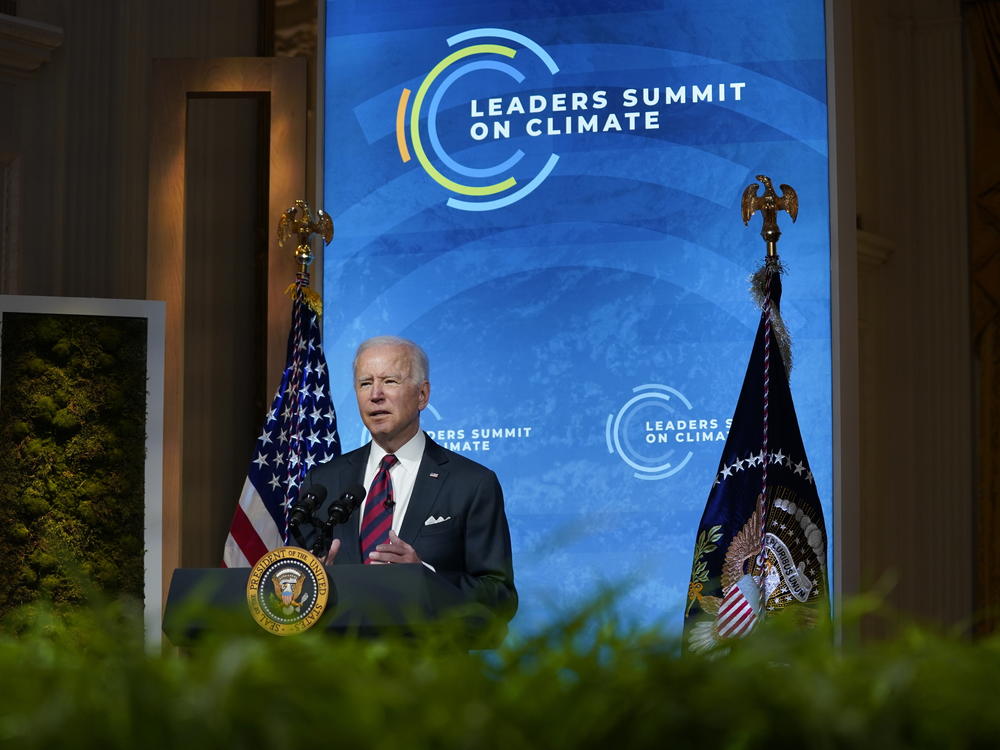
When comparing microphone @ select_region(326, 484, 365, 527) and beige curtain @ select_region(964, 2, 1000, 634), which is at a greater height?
beige curtain @ select_region(964, 2, 1000, 634)

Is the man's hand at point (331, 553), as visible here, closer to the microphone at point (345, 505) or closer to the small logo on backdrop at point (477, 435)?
the microphone at point (345, 505)

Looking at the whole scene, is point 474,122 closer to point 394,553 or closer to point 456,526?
point 456,526

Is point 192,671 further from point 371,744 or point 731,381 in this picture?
point 731,381

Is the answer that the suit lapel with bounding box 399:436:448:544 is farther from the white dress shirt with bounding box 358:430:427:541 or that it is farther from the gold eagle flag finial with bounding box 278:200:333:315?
the gold eagle flag finial with bounding box 278:200:333:315

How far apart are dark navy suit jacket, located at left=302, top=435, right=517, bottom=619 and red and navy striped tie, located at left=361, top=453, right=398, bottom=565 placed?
34 mm

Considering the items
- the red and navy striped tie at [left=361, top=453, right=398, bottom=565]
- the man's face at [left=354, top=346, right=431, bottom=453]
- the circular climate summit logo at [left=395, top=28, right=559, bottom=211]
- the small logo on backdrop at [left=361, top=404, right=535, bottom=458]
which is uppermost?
the circular climate summit logo at [left=395, top=28, right=559, bottom=211]

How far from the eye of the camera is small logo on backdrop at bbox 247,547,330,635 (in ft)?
9.85

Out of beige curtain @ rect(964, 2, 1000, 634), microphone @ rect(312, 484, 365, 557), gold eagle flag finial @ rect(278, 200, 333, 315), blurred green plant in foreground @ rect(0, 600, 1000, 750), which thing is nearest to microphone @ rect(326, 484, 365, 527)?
microphone @ rect(312, 484, 365, 557)

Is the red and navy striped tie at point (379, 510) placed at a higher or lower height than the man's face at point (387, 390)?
lower

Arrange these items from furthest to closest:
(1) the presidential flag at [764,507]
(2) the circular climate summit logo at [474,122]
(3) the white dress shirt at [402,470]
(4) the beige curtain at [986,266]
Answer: (4) the beige curtain at [986,266], (2) the circular climate summit logo at [474,122], (1) the presidential flag at [764,507], (3) the white dress shirt at [402,470]

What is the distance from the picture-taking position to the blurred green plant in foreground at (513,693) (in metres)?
0.40

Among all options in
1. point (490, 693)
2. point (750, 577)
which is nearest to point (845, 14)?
point (750, 577)

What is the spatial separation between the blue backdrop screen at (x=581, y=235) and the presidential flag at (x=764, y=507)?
2.51 feet

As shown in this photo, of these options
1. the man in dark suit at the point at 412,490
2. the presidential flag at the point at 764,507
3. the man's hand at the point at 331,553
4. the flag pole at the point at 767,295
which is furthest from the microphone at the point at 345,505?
the flag pole at the point at 767,295
